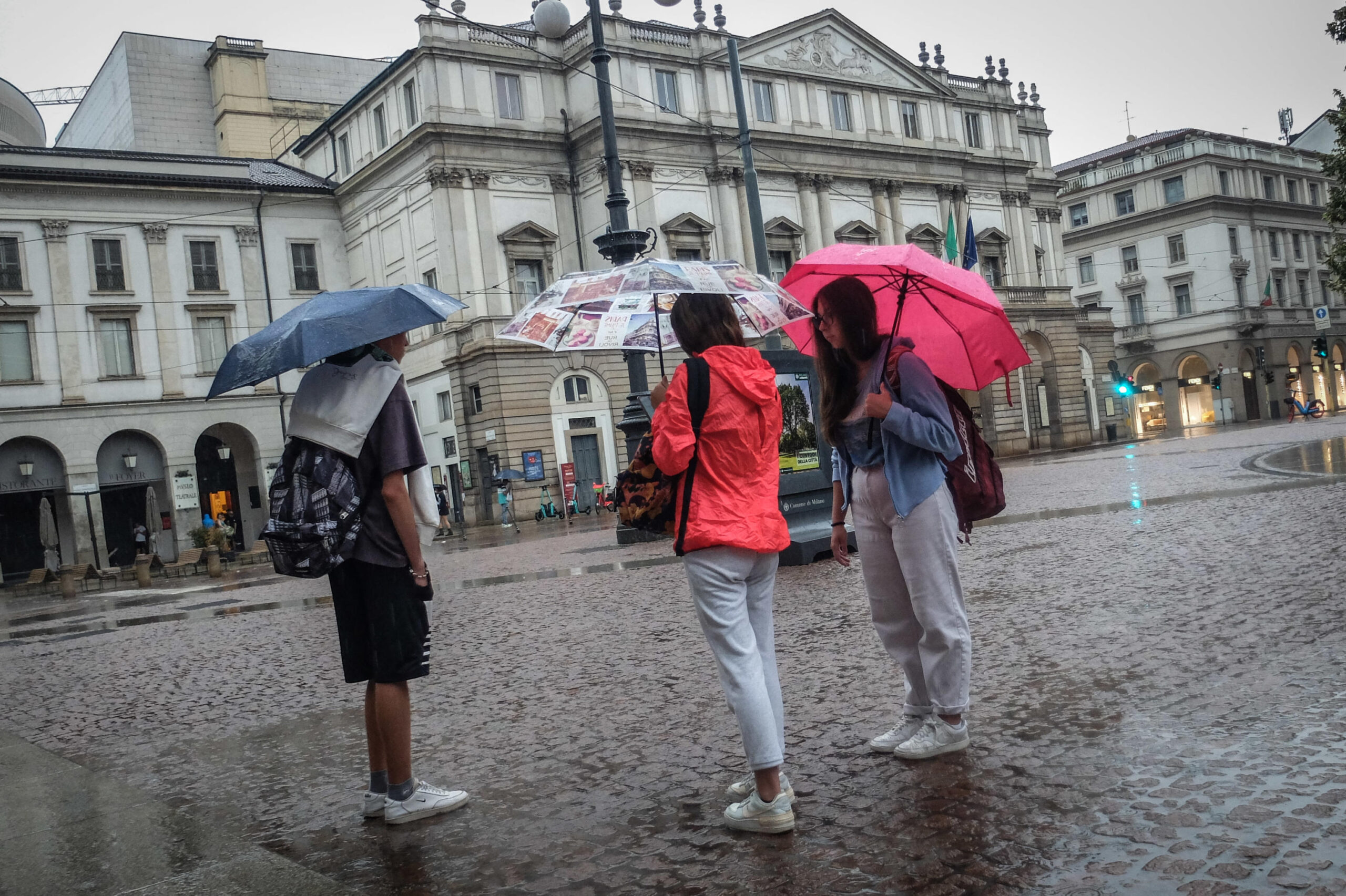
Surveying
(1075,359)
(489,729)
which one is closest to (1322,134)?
(1075,359)

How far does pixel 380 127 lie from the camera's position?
42.6m

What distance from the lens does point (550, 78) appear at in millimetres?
42031

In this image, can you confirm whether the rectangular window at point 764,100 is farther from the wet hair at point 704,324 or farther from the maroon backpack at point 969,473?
the wet hair at point 704,324

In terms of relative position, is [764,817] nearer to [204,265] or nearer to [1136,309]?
[204,265]

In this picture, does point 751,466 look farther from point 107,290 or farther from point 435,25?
point 107,290

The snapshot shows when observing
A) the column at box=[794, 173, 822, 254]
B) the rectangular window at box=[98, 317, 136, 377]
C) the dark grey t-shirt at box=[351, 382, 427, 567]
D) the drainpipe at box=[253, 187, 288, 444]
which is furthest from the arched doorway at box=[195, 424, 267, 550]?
the dark grey t-shirt at box=[351, 382, 427, 567]

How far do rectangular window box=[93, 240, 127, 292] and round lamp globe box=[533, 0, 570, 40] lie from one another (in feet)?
86.9

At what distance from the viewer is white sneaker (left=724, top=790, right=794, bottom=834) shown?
3.75 metres

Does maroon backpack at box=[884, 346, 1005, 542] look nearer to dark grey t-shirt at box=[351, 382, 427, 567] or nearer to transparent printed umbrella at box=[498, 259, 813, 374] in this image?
transparent printed umbrella at box=[498, 259, 813, 374]

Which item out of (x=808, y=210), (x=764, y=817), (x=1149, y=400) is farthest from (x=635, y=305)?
(x=1149, y=400)

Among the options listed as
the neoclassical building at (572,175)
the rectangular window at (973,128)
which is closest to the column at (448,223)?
the neoclassical building at (572,175)

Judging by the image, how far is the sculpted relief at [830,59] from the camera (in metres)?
46.4

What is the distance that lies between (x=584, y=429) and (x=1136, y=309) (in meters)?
41.6

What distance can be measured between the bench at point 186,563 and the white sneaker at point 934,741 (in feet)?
93.8
